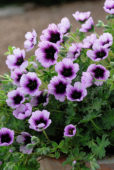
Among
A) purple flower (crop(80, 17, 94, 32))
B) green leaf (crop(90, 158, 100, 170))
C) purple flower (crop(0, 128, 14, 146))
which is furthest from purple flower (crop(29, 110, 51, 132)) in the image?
purple flower (crop(80, 17, 94, 32))

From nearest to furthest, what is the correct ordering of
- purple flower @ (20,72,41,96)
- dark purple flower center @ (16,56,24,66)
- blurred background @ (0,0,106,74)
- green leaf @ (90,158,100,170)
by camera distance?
1. green leaf @ (90,158,100,170)
2. purple flower @ (20,72,41,96)
3. dark purple flower center @ (16,56,24,66)
4. blurred background @ (0,0,106,74)

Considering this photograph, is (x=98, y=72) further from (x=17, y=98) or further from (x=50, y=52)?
(x=17, y=98)

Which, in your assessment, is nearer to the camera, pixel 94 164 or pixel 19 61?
pixel 94 164

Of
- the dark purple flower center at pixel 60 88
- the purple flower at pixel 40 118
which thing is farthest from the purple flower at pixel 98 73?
the purple flower at pixel 40 118

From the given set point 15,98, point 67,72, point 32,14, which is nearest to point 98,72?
point 67,72

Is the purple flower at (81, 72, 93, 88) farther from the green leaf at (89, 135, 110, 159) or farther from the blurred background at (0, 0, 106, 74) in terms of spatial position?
the blurred background at (0, 0, 106, 74)

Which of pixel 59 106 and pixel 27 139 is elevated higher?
pixel 59 106
